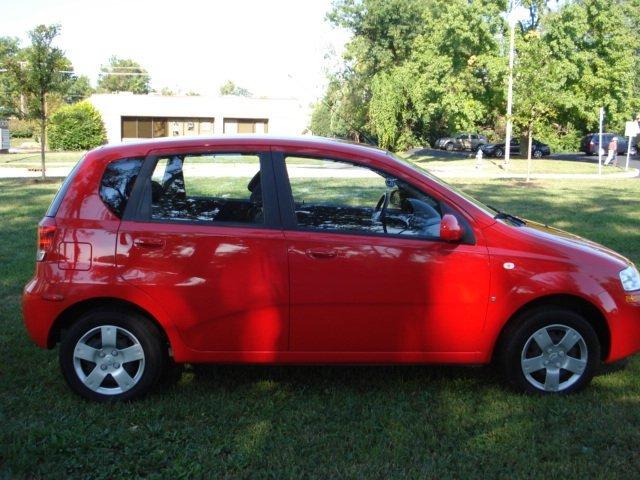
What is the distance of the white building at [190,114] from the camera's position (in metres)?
54.8

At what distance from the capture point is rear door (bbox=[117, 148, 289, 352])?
4.24 m

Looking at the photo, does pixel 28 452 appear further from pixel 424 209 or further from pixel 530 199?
pixel 530 199

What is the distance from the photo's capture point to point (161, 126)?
56562 mm

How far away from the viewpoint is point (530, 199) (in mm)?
17391

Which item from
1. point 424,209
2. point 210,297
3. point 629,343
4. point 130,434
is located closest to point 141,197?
point 210,297

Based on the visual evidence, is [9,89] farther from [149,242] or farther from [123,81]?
[123,81]

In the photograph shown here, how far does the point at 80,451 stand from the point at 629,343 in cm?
341

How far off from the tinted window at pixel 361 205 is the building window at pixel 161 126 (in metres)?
52.8

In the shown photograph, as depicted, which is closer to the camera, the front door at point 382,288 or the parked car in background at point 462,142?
the front door at point 382,288

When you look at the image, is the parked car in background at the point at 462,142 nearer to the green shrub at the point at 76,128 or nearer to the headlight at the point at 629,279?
the green shrub at the point at 76,128

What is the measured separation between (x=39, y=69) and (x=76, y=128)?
30238 millimetres

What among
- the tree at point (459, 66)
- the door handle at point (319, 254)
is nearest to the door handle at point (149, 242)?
the door handle at point (319, 254)

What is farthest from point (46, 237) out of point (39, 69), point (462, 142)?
point (462, 142)

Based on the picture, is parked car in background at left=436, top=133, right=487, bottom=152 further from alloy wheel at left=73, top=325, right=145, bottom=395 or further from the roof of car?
alloy wheel at left=73, top=325, right=145, bottom=395
